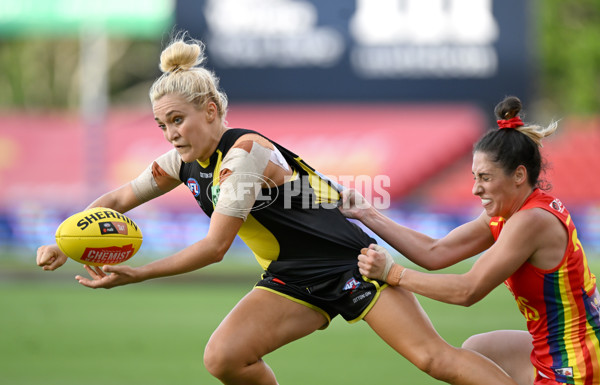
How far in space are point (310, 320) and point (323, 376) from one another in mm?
2074

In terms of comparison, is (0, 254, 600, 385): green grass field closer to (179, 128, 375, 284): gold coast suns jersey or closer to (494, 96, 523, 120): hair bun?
(179, 128, 375, 284): gold coast suns jersey

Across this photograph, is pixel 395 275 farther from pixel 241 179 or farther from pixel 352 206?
pixel 241 179

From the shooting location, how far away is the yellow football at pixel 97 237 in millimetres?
5066

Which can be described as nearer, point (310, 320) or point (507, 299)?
point (310, 320)

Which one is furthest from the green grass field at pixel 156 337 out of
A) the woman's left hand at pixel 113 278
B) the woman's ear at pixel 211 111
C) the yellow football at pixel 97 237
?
the woman's ear at pixel 211 111

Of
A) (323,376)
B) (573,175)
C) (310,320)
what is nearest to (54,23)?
(573,175)

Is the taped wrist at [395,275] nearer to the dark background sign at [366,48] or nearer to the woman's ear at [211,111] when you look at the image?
the woman's ear at [211,111]

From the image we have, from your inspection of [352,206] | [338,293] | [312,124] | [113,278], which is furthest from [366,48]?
[113,278]

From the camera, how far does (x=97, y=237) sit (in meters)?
5.09

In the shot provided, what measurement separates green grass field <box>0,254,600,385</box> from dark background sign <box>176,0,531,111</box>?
8.84 m

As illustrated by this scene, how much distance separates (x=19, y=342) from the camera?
8.84m

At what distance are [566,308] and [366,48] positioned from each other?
17494 mm

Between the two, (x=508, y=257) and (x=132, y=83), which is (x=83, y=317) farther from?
(x=132, y=83)

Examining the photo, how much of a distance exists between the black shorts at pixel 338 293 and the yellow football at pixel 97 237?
0.89 m
